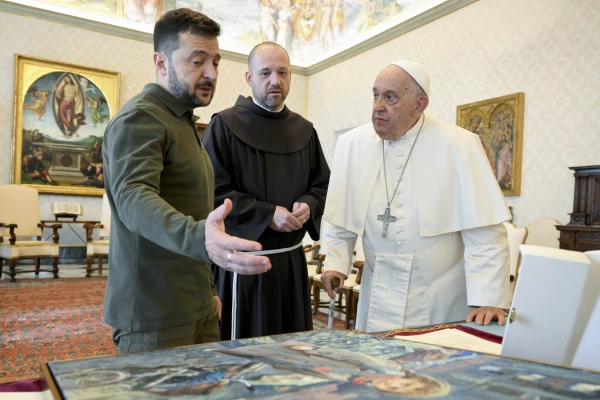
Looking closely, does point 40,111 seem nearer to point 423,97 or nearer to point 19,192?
point 19,192

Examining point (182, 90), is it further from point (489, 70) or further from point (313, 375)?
point (489, 70)

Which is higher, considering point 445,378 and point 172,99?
point 172,99

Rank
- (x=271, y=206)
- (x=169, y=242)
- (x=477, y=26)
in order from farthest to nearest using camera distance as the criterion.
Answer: (x=477, y=26) → (x=271, y=206) → (x=169, y=242)

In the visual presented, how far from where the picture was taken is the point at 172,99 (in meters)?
1.65

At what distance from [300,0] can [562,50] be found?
699cm

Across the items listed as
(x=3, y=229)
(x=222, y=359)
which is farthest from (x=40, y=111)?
(x=222, y=359)

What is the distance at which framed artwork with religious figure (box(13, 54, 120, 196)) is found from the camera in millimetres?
9305

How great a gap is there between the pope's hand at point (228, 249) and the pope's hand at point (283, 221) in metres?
1.24

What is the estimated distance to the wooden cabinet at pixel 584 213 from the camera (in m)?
5.25

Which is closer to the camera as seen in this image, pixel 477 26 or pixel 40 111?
pixel 477 26

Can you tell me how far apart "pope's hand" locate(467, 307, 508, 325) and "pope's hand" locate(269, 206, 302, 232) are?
34.9 inches

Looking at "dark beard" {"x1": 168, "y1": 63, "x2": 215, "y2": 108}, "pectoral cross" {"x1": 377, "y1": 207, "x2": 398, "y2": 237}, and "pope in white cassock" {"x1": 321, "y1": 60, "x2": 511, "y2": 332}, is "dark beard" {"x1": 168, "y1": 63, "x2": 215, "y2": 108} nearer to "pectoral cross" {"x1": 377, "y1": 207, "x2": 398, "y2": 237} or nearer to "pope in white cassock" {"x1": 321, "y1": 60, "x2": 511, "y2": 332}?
"pope in white cassock" {"x1": 321, "y1": 60, "x2": 511, "y2": 332}

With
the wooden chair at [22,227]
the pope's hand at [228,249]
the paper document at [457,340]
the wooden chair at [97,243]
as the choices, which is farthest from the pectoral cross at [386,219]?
the wooden chair at [97,243]

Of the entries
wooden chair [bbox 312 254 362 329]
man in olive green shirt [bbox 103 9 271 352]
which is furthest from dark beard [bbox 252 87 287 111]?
wooden chair [bbox 312 254 362 329]
